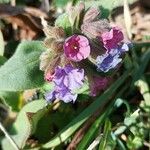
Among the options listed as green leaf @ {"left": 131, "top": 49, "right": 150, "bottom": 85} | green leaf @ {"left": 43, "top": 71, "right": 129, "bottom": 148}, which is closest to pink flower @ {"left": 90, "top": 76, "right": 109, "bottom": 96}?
green leaf @ {"left": 43, "top": 71, "right": 129, "bottom": 148}

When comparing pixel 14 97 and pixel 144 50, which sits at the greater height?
pixel 14 97

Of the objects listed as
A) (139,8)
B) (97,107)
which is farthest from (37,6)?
(97,107)

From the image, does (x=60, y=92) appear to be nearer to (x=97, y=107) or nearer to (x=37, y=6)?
(x=97, y=107)

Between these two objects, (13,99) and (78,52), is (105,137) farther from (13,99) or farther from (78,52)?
(13,99)

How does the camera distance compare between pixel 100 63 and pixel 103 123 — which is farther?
pixel 103 123

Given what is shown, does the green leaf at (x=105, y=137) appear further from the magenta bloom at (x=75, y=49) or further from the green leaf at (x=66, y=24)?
the green leaf at (x=66, y=24)

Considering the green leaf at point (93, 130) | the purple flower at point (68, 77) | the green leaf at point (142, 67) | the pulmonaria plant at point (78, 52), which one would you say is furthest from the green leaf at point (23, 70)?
the green leaf at point (142, 67)
